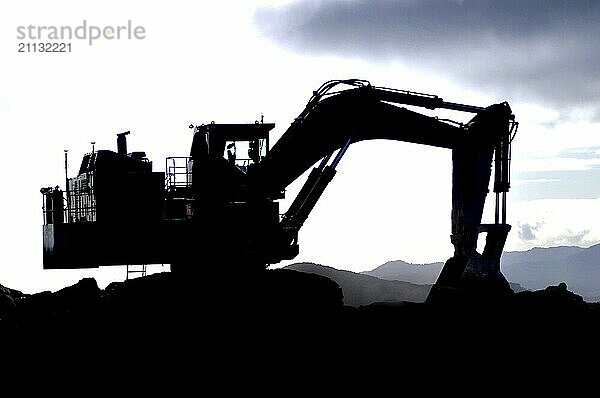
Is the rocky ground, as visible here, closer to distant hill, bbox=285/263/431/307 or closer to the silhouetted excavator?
the silhouetted excavator

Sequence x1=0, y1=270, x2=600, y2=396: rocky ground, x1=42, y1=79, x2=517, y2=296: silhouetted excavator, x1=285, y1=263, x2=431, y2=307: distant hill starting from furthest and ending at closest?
x1=285, y1=263, x2=431, y2=307: distant hill, x1=42, y1=79, x2=517, y2=296: silhouetted excavator, x1=0, y1=270, x2=600, y2=396: rocky ground

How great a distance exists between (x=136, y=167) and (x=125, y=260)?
2846 mm

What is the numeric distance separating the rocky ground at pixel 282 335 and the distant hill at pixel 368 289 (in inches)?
1421

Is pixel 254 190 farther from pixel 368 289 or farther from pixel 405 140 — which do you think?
pixel 368 289

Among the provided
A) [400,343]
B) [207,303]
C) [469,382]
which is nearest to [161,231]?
[207,303]

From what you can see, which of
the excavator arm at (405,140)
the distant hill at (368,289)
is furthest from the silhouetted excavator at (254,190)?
the distant hill at (368,289)

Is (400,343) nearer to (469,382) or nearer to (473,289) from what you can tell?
(469,382)

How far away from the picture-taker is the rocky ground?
1878 cm

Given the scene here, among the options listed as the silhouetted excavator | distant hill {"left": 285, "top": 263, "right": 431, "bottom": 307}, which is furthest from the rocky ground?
distant hill {"left": 285, "top": 263, "right": 431, "bottom": 307}

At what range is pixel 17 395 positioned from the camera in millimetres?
17688

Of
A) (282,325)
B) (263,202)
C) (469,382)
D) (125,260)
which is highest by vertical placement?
(263,202)

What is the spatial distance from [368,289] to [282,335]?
155ft

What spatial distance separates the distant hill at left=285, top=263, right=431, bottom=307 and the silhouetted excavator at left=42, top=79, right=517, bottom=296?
109 feet

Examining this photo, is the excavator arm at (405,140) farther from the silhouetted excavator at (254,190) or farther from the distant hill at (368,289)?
the distant hill at (368,289)
